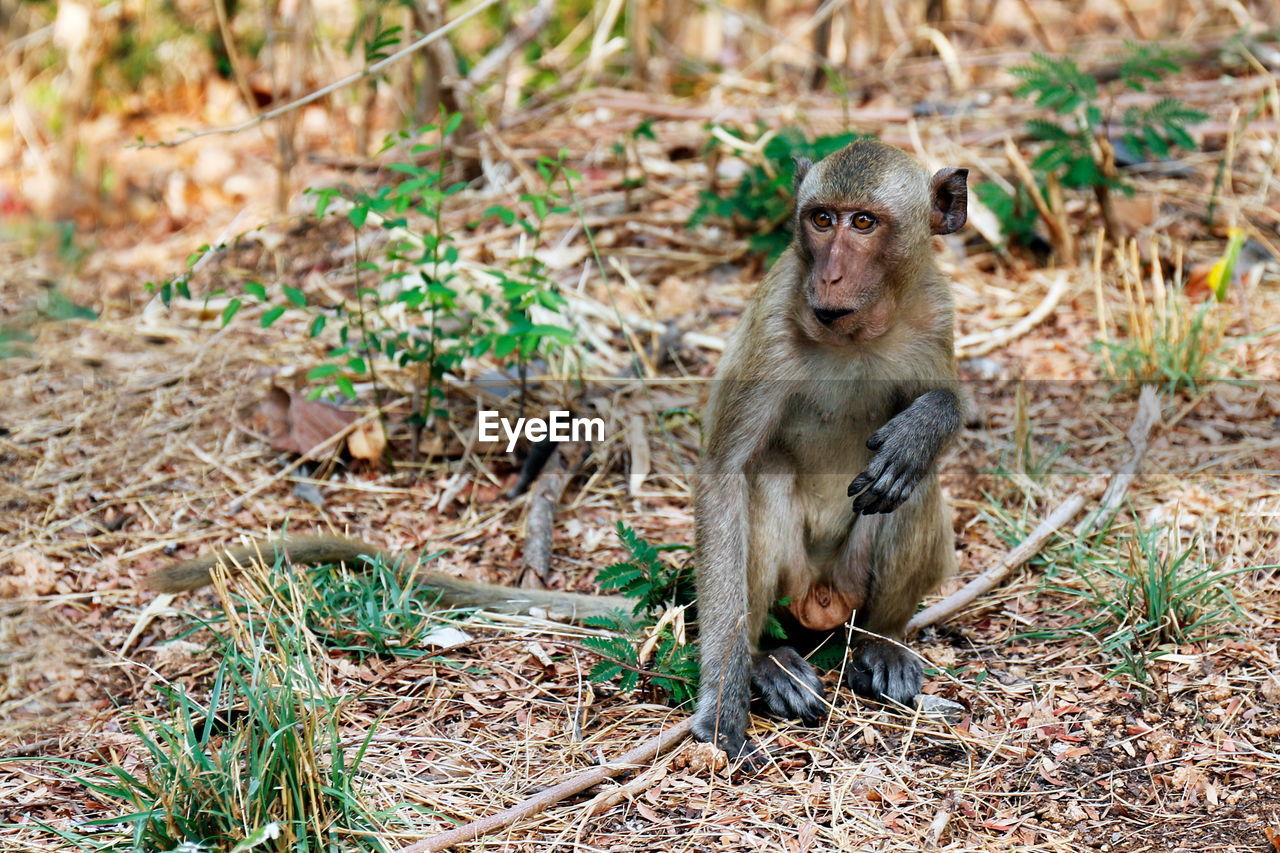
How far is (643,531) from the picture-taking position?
5879 mm

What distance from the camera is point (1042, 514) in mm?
5871

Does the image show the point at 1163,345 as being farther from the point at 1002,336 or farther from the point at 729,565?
the point at 729,565

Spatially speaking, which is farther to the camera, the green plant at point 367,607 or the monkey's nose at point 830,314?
the green plant at point 367,607

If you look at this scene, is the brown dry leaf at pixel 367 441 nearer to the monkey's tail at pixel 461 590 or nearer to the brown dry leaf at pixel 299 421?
the brown dry leaf at pixel 299 421

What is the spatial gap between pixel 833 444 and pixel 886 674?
851mm

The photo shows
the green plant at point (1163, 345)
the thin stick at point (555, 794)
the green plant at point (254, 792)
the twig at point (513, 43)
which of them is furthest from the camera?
the twig at point (513, 43)

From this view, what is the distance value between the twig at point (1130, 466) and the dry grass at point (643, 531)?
0.10 metres

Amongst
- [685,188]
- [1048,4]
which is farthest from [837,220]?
[1048,4]

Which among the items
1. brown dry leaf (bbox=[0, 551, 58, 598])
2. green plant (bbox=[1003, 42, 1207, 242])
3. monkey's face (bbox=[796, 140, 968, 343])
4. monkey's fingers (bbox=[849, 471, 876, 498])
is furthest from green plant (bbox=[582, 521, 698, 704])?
green plant (bbox=[1003, 42, 1207, 242])

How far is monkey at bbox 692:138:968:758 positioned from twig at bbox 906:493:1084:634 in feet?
0.88

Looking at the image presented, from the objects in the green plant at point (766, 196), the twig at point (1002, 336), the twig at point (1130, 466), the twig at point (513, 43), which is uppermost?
the twig at point (513, 43)

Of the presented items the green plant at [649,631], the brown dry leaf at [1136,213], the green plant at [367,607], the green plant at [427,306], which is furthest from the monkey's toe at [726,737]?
the brown dry leaf at [1136,213]

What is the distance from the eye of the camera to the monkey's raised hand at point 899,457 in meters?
4.35

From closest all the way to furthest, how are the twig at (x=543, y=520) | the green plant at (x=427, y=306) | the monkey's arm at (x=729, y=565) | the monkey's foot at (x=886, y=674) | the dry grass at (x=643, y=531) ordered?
the dry grass at (x=643, y=531) < the monkey's arm at (x=729, y=565) < the monkey's foot at (x=886, y=674) < the green plant at (x=427, y=306) < the twig at (x=543, y=520)
